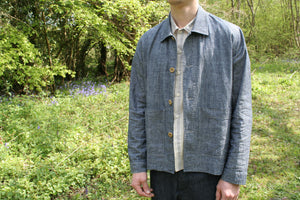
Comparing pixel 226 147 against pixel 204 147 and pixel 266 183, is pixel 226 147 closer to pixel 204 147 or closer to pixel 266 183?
pixel 204 147

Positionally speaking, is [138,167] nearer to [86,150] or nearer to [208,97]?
[208,97]

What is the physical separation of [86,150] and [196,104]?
2.90 metres

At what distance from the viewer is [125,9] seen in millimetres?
6223

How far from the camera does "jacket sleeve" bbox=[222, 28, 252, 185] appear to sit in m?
1.25

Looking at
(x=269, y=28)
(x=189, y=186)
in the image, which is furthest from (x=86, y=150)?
(x=269, y=28)

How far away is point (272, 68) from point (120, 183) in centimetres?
935

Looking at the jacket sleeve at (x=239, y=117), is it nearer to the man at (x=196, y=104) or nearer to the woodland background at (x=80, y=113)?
the man at (x=196, y=104)

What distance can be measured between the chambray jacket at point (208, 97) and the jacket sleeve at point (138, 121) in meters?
0.11

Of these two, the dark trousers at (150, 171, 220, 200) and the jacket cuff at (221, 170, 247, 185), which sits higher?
the jacket cuff at (221, 170, 247, 185)

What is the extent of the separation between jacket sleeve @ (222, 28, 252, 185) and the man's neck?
0.25 meters

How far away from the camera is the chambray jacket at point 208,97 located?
1.25 meters

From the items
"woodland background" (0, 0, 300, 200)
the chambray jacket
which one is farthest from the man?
"woodland background" (0, 0, 300, 200)

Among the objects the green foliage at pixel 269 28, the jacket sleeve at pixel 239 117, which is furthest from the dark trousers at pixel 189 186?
the green foliage at pixel 269 28

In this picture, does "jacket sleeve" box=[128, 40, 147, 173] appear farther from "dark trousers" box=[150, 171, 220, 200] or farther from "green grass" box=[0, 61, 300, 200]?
"green grass" box=[0, 61, 300, 200]
